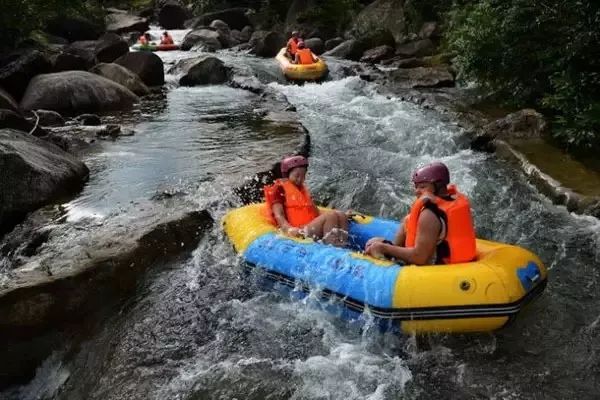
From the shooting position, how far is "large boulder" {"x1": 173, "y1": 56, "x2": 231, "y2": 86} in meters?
17.2

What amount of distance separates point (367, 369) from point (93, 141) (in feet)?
26.6

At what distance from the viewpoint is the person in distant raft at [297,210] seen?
6066mm

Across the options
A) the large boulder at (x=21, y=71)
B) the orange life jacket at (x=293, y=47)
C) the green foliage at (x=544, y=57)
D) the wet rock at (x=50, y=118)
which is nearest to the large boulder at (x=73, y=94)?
the large boulder at (x=21, y=71)

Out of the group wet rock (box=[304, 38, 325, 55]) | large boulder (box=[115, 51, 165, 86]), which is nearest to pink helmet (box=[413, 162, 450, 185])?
large boulder (box=[115, 51, 165, 86])

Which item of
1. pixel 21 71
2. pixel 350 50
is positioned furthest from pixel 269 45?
pixel 21 71

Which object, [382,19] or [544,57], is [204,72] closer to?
[382,19]

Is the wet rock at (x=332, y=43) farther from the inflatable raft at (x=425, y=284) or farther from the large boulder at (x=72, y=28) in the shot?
the inflatable raft at (x=425, y=284)

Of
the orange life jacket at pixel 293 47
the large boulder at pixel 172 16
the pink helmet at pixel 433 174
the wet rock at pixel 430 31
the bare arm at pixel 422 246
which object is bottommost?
the large boulder at pixel 172 16

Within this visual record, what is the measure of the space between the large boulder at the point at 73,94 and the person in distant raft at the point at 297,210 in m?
8.45

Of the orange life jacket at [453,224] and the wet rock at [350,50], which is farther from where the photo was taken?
the wet rock at [350,50]

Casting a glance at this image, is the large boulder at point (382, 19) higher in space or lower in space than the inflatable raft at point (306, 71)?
higher

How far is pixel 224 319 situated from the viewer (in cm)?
530

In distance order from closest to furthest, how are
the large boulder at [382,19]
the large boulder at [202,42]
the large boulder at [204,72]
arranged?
the large boulder at [204,72] → the large boulder at [382,19] → the large boulder at [202,42]

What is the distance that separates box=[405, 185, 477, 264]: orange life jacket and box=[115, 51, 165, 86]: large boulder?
1329cm
